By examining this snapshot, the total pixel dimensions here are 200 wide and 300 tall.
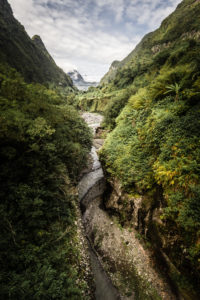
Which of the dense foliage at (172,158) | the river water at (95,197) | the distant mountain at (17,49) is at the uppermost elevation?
the distant mountain at (17,49)

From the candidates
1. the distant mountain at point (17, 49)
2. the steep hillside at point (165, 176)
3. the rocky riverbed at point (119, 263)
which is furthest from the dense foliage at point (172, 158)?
the distant mountain at point (17, 49)

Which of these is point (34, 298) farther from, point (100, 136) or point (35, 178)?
point (100, 136)

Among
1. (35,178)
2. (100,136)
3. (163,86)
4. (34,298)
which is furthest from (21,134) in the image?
(100,136)

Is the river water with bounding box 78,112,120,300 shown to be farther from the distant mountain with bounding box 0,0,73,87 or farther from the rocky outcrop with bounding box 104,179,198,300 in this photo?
the distant mountain with bounding box 0,0,73,87

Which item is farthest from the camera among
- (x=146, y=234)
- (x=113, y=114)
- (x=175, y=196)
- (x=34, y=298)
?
(x=113, y=114)

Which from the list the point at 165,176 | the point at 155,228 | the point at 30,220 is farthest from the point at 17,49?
the point at 155,228

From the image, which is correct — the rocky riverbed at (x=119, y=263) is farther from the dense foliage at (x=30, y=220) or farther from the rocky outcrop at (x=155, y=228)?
the dense foliage at (x=30, y=220)

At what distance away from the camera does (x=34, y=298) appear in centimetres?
313

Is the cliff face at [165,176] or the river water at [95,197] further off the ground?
the cliff face at [165,176]

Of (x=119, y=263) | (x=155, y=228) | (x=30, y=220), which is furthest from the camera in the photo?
(x=119, y=263)

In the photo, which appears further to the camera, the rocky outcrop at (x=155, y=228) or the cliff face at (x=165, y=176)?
the rocky outcrop at (x=155, y=228)

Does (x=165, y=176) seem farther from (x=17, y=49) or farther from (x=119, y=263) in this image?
(x=17, y=49)

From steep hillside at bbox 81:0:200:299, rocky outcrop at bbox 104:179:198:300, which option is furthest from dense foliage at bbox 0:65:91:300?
steep hillside at bbox 81:0:200:299

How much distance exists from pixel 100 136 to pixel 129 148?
1555 centimetres
